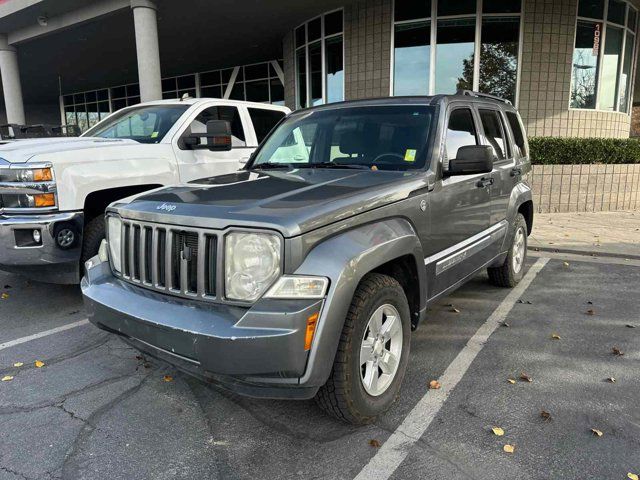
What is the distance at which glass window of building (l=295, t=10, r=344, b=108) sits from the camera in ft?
44.9

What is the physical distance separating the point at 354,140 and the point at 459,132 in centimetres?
86

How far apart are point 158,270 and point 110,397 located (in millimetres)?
1061

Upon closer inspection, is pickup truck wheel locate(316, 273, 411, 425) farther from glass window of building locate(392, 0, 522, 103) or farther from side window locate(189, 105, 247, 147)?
glass window of building locate(392, 0, 522, 103)

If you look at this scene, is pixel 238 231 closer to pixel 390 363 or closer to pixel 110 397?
pixel 390 363

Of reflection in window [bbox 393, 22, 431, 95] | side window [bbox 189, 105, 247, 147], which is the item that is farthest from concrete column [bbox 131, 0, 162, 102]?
side window [bbox 189, 105, 247, 147]

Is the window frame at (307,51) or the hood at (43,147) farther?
the window frame at (307,51)

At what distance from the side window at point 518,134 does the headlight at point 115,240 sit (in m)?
4.03

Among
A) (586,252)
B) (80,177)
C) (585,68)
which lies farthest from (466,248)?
(585,68)

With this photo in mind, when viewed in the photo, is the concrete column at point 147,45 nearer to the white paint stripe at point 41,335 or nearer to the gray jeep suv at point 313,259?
the white paint stripe at point 41,335

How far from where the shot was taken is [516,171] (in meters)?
5.16

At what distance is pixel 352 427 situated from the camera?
113 inches

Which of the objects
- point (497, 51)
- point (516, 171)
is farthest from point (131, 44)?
point (516, 171)

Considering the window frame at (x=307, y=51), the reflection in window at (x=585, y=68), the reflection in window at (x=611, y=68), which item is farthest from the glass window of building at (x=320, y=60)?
the reflection in window at (x=611, y=68)

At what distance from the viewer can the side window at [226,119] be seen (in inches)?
229
